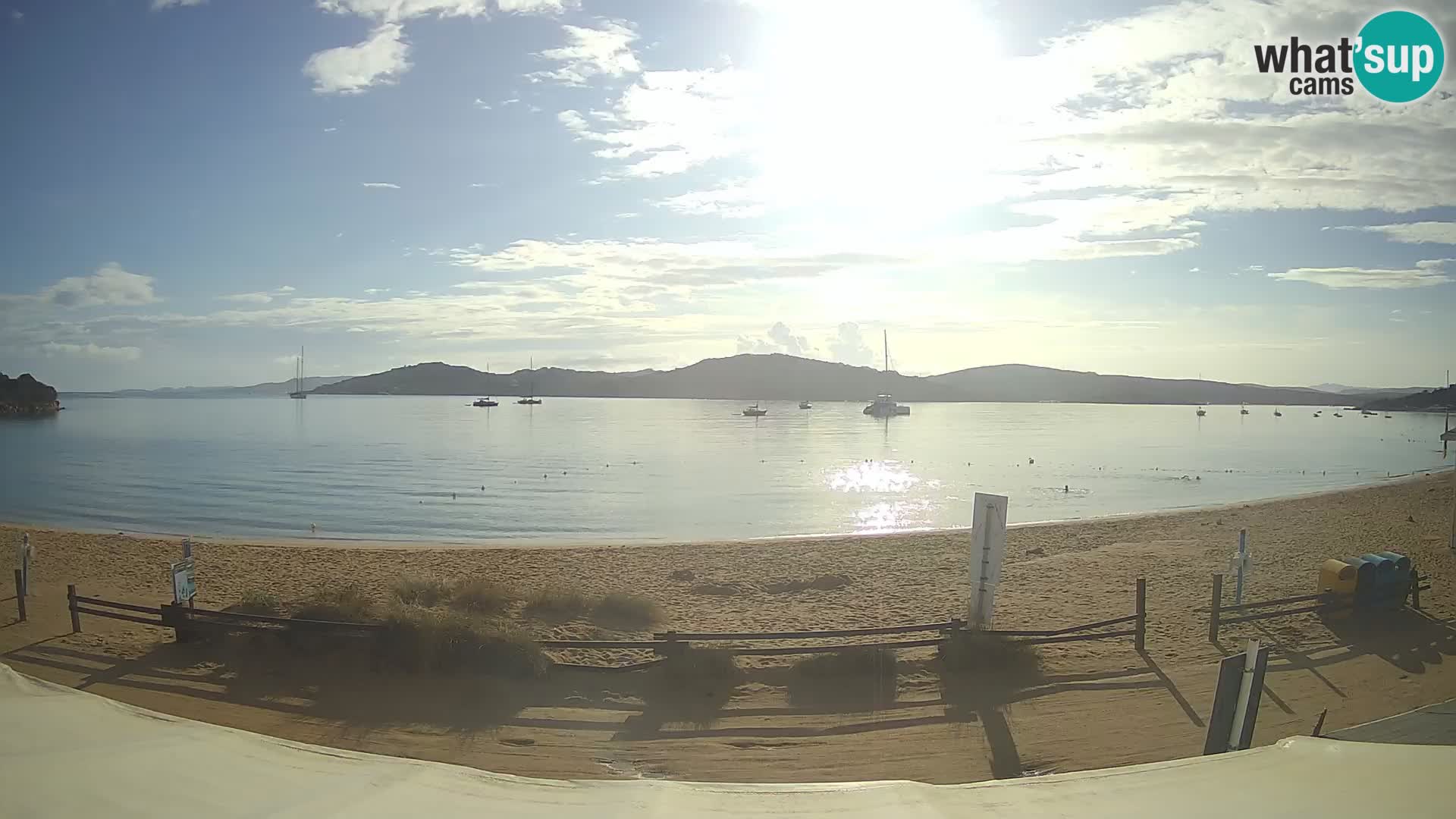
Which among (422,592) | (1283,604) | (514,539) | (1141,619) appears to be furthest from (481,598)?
(514,539)

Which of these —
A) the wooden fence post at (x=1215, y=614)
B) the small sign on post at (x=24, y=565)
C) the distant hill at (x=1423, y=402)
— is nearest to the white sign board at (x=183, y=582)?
the small sign on post at (x=24, y=565)

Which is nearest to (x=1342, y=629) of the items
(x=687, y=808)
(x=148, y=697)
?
(x=687, y=808)

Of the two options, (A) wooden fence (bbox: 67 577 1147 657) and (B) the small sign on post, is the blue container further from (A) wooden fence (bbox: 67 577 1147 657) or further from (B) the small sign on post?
(B) the small sign on post

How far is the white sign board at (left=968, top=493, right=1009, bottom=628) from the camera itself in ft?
33.4

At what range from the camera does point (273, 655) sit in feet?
32.5

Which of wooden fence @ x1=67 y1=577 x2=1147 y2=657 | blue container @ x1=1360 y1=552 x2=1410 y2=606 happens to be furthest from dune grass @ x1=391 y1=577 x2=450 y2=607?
blue container @ x1=1360 y1=552 x2=1410 y2=606

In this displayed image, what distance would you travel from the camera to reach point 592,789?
460 centimetres

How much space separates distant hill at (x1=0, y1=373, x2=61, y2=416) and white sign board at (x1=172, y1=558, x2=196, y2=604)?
138 metres

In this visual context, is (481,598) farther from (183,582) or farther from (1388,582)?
(1388,582)

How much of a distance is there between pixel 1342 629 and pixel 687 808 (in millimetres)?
9955

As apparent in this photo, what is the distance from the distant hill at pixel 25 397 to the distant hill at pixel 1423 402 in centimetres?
19781

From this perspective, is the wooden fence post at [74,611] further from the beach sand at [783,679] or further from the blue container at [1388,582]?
the blue container at [1388,582]

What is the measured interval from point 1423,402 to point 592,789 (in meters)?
189

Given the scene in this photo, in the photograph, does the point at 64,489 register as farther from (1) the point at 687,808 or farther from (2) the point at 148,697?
(1) the point at 687,808
